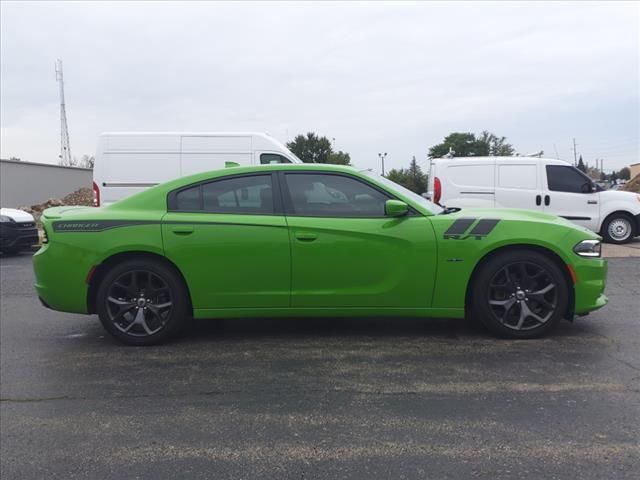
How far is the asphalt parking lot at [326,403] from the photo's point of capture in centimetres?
249

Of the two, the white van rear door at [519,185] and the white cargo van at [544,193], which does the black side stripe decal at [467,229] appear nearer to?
the white cargo van at [544,193]

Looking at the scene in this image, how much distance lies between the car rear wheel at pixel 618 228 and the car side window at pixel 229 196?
9101 millimetres

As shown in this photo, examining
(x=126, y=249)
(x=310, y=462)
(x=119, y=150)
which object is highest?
(x=119, y=150)

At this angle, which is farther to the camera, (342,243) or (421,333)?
(421,333)

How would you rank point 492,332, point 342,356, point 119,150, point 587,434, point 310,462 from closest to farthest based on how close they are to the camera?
1. point 310,462
2. point 587,434
3. point 342,356
4. point 492,332
5. point 119,150

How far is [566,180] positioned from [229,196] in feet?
28.1

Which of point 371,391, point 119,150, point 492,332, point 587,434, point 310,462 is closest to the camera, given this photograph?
point 310,462

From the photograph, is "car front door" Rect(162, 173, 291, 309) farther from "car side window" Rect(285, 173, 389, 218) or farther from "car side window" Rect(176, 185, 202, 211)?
"car side window" Rect(285, 173, 389, 218)

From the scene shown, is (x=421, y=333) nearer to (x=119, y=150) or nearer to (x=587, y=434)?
(x=587, y=434)

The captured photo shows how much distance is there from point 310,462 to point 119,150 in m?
9.17

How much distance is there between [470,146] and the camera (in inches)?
3034

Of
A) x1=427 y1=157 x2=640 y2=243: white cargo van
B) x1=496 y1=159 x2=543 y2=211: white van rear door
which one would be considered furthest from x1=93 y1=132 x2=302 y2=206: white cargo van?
x1=496 y1=159 x2=543 y2=211: white van rear door

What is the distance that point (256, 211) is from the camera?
4.23 meters

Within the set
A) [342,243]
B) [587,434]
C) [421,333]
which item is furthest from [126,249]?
[587,434]
